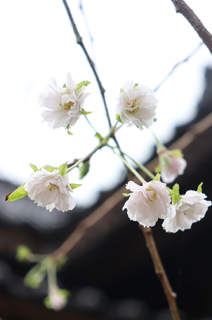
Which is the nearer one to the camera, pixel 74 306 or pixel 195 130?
pixel 195 130

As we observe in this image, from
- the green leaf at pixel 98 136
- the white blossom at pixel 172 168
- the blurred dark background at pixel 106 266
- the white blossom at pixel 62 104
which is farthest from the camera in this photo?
the blurred dark background at pixel 106 266

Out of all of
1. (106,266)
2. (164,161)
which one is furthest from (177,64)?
(106,266)

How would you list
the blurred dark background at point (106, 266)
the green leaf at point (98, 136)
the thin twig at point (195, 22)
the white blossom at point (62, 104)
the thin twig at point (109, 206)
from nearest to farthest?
the thin twig at point (195, 22), the white blossom at point (62, 104), the green leaf at point (98, 136), the thin twig at point (109, 206), the blurred dark background at point (106, 266)

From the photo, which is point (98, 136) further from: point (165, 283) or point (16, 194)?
point (165, 283)

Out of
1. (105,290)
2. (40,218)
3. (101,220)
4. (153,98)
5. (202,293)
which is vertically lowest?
(202,293)

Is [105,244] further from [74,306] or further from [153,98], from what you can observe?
[153,98]

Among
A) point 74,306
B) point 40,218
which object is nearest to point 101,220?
point 40,218

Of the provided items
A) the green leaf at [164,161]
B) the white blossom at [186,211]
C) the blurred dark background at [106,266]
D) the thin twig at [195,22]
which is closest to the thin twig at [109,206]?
the blurred dark background at [106,266]

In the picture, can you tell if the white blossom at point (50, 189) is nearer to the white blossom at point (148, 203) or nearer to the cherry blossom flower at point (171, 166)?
the white blossom at point (148, 203)
